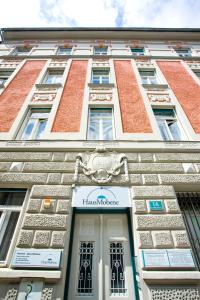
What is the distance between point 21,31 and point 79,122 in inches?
508

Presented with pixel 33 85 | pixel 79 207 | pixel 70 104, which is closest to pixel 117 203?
pixel 79 207

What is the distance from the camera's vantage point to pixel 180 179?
5.87m

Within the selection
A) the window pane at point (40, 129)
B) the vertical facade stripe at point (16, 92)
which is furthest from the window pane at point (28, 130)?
the vertical facade stripe at point (16, 92)

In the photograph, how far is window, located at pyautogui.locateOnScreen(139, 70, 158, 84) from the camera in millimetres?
11188

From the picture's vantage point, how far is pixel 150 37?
52.1 ft

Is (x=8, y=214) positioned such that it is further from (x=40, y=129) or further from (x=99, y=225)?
(x=40, y=129)

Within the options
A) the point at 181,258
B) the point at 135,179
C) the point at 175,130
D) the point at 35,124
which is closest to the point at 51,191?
the point at 135,179

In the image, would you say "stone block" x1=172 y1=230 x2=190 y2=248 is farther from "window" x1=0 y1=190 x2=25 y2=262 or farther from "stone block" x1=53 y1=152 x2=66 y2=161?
"window" x1=0 y1=190 x2=25 y2=262

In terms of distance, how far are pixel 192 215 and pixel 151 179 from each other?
1.57m

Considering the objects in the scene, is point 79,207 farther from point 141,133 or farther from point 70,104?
point 70,104

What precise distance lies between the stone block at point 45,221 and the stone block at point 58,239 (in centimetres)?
13

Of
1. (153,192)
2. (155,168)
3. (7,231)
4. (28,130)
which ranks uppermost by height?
(28,130)

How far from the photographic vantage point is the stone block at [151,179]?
229 inches

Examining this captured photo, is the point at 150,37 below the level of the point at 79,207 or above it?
above
